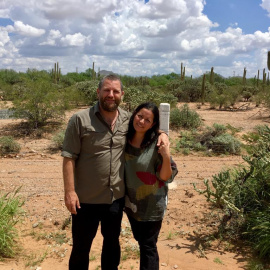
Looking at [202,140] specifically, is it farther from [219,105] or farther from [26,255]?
[219,105]

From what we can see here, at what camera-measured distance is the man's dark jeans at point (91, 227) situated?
2.52m

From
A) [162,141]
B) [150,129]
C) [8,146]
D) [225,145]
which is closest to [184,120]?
[225,145]

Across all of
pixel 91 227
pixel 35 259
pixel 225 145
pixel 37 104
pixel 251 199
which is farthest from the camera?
pixel 37 104

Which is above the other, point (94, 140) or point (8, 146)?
point (94, 140)

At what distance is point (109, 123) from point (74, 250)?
108 cm

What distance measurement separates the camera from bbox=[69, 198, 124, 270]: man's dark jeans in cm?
252

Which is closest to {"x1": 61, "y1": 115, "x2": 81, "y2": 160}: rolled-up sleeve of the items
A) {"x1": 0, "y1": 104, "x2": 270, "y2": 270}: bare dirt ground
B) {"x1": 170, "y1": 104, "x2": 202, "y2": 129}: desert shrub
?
{"x1": 0, "y1": 104, "x2": 270, "y2": 270}: bare dirt ground

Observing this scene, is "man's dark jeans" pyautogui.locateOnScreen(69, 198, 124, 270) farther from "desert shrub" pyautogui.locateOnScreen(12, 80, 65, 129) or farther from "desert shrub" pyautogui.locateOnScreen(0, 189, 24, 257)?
"desert shrub" pyautogui.locateOnScreen(12, 80, 65, 129)

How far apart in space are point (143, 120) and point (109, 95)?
0.32m

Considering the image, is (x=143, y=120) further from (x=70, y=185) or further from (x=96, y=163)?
(x=70, y=185)

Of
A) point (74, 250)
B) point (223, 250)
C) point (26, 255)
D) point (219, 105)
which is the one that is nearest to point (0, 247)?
point (26, 255)

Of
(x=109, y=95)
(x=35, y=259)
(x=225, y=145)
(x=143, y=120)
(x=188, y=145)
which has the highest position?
(x=109, y=95)

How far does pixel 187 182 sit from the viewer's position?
6223 mm

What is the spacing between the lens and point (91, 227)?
2551 mm
